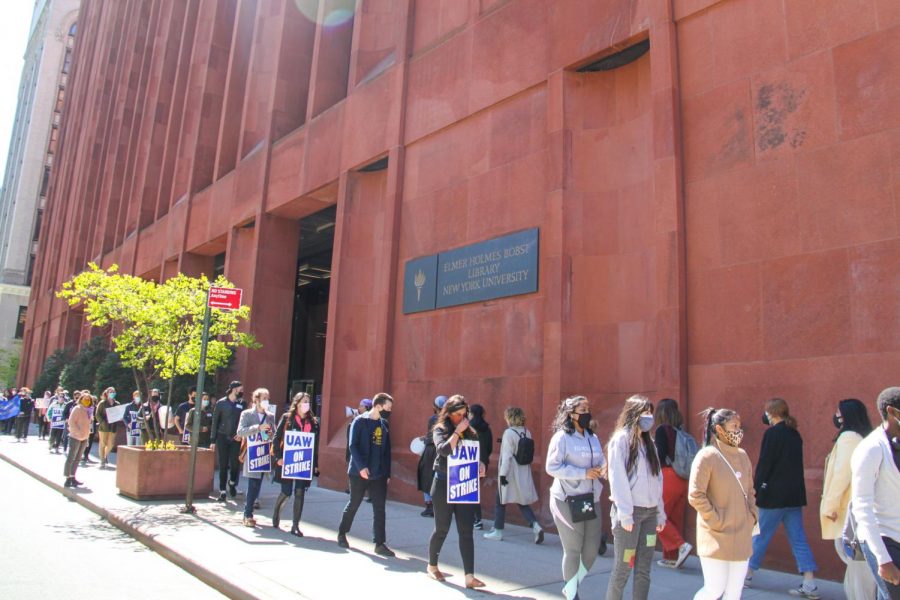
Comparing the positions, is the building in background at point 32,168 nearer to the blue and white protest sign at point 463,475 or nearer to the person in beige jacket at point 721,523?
the blue and white protest sign at point 463,475

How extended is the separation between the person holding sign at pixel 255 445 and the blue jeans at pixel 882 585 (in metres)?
7.36

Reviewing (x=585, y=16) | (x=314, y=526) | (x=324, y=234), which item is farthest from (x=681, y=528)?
(x=324, y=234)

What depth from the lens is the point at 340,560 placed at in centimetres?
730

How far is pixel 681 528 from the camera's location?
24.9ft

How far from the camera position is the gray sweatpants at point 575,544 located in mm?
5527

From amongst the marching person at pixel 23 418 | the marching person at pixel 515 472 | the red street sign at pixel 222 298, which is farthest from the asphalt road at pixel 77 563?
the marching person at pixel 23 418

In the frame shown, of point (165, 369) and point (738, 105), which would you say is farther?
point (165, 369)

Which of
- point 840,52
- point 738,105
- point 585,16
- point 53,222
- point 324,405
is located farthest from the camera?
point 53,222

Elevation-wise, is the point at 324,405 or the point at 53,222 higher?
the point at 53,222

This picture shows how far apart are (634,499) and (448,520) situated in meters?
2.14

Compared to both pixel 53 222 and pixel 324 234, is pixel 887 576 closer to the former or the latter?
pixel 324 234

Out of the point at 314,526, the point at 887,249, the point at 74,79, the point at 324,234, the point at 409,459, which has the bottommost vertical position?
the point at 314,526

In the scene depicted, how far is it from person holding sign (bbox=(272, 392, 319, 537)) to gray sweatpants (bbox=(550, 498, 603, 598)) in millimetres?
4226

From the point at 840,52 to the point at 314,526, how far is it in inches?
352
